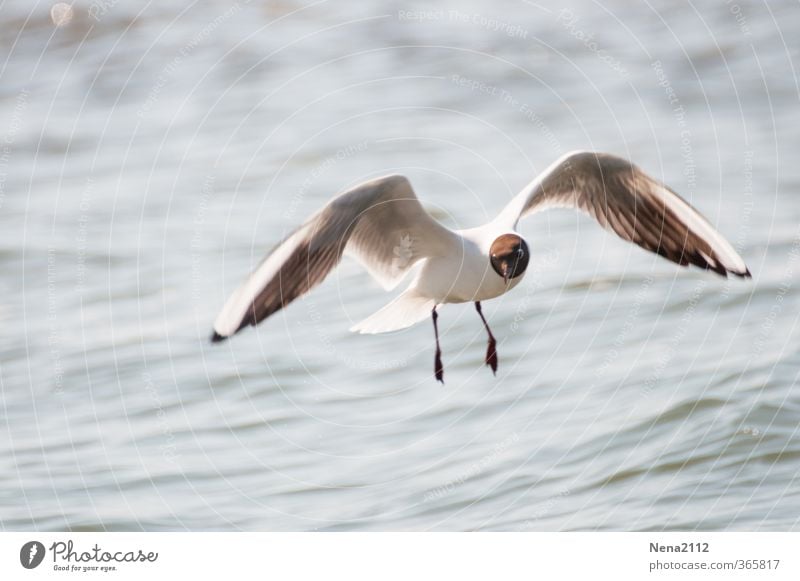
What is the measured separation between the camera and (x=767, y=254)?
11.8 ft

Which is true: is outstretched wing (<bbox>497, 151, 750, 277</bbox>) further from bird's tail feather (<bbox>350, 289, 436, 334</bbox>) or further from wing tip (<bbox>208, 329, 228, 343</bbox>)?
wing tip (<bbox>208, 329, 228, 343</bbox>)

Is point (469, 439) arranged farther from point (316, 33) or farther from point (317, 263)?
point (316, 33)

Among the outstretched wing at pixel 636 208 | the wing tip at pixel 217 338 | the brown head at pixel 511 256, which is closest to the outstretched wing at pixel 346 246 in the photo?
the wing tip at pixel 217 338

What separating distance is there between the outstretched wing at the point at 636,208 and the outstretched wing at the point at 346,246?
0.79 feet

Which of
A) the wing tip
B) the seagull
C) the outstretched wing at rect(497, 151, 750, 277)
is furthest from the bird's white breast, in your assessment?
the wing tip

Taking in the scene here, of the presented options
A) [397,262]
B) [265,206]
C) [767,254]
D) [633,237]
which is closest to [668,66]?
[767,254]

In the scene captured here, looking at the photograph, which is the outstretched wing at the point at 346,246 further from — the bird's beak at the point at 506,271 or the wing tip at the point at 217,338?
the bird's beak at the point at 506,271

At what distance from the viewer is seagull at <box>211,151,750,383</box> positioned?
2172mm

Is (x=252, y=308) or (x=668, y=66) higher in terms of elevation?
(x=668, y=66)

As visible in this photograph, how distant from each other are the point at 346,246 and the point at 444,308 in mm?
512

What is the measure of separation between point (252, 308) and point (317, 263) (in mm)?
161

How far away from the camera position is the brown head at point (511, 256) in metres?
2.32

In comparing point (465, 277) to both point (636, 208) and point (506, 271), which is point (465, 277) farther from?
point (636, 208)

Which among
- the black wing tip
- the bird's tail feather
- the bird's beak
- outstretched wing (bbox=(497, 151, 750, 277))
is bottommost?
the black wing tip
